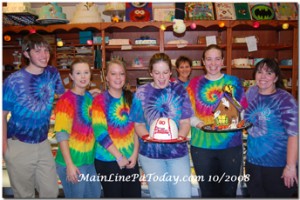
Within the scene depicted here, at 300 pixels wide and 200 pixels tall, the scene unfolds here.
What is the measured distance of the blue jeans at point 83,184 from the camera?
2463 mm

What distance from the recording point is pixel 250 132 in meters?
2.47

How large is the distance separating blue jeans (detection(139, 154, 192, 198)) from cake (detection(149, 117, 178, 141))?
181mm

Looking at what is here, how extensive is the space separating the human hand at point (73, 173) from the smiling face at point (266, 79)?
152cm

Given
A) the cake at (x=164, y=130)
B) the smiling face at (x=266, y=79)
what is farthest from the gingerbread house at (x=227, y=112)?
the cake at (x=164, y=130)

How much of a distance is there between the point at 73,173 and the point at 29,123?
0.50 m

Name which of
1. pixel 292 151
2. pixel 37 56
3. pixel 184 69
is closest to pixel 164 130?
pixel 292 151

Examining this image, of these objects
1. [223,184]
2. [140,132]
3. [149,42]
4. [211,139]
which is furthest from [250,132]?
[149,42]

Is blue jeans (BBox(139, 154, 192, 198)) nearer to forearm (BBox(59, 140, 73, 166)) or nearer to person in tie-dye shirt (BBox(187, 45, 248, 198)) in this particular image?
person in tie-dye shirt (BBox(187, 45, 248, 198))

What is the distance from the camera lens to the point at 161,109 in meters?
2.37

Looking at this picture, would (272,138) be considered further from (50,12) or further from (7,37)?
(7,37)

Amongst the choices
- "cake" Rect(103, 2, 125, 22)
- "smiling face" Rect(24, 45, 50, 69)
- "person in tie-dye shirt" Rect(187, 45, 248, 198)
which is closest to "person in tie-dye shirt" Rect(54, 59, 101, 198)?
"smiling face" Rect(24, 45, 50, 69)

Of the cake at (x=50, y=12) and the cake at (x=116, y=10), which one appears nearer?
the cake at (x=50, y=12)

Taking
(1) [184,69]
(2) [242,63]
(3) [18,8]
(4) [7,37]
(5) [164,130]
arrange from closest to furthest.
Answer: (5) [164,130]
(1) [184,69]
(3) [18,8]
(2) [242,63]
(4) [7,37]

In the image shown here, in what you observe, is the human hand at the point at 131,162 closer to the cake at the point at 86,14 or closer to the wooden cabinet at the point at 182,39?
the wooden cabinet at the point at 182,39
